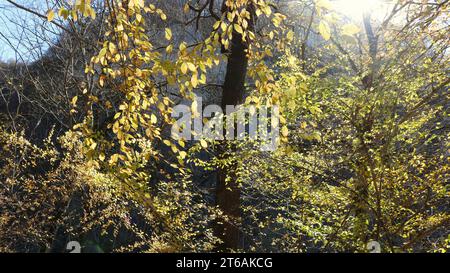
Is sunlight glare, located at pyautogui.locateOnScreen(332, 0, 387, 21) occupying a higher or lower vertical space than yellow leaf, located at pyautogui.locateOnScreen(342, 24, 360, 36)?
higher

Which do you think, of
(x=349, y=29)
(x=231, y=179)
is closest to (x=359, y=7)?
(x=231, y=179)

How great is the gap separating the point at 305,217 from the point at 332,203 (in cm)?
34

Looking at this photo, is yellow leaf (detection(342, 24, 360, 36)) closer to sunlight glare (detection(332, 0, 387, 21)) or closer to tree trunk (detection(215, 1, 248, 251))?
sunlight glare (detection(332, 0, 387, 21))

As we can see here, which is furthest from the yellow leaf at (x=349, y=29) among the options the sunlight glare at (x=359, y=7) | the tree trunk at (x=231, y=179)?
the tree trunk at (x=231, y=179)

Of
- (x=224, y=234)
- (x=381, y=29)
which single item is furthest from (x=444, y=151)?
(x=224, y=234)

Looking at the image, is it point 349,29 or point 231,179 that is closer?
point 349,29

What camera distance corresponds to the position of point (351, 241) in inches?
161

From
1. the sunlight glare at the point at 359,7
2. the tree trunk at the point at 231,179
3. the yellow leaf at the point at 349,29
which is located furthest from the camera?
the tree trunk at the point at 231,179

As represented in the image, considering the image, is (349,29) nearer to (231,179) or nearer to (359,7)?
(231,179)

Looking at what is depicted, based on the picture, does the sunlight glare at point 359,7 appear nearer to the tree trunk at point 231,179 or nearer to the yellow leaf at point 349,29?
the tree trunk at point 231,179

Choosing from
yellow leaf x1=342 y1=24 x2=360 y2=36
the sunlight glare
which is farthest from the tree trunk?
yellow leaf x1=342 y1=24 x2=360 y2=36
